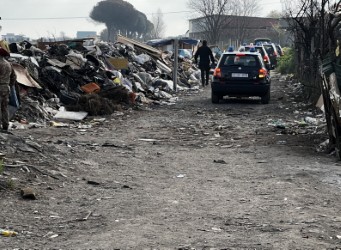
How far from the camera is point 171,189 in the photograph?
7645 mm

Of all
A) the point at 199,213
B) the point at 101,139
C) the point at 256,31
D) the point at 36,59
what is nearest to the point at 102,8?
the point at 256,31

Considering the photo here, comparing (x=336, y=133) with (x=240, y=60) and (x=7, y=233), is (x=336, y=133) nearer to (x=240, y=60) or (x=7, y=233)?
(x=7, y=233)

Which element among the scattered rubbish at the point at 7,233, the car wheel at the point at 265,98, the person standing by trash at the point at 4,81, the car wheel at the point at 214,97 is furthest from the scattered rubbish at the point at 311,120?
the scattered rubbish at the point at 7,233

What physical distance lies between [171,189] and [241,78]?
10421 mm

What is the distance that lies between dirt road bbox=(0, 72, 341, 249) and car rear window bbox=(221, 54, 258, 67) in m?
4.92

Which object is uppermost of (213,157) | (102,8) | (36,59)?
(102,8)

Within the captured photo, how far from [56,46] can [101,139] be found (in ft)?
30.9

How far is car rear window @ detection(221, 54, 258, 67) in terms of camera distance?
58.5 feet

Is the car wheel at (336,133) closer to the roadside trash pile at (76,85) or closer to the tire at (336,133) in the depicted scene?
the tire at (336,133)

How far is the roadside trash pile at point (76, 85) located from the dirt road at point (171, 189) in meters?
1.41

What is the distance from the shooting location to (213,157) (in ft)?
33.0

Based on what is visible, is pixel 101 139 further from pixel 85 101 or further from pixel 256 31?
pixel 256 31

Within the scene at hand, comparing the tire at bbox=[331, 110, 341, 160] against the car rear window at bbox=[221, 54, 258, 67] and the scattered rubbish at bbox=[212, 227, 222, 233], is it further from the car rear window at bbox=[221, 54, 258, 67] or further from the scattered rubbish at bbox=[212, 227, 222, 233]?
the car rear window at bbox=[221, 54, 258, 67]

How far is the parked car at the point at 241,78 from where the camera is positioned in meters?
17.7
